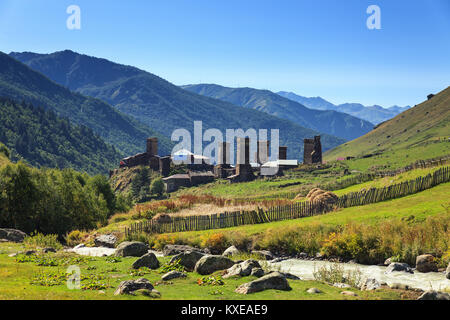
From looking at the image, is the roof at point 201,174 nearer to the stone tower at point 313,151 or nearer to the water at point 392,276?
the stone tower at point 313,151

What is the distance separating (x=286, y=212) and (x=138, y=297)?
75.4ft

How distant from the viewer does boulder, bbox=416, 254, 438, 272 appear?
766 inches

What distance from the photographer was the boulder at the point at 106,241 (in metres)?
28.8

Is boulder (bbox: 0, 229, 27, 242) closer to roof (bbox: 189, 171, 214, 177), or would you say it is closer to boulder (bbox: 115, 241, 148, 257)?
boulder (bbox: 115, 241, 148, 257)

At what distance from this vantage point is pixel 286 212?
33.6 m

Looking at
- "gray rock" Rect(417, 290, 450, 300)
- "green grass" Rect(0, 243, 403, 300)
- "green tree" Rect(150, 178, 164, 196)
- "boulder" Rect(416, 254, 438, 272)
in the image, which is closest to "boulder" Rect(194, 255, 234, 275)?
"green grass" Rect(0, 243, 403, 300)

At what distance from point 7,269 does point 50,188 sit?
22256 mm

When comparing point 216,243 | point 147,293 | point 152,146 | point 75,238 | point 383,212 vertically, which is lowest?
point 75,238

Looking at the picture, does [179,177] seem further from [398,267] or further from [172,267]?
[172,267]

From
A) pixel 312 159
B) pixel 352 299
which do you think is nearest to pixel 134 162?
pixel 312 159

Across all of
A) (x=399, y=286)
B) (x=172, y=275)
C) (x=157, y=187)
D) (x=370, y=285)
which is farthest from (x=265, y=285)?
(x=157, y=187)

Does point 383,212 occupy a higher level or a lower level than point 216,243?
higher

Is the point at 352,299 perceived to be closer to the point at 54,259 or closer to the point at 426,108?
the point at 54,259

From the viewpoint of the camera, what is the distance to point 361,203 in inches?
1337
